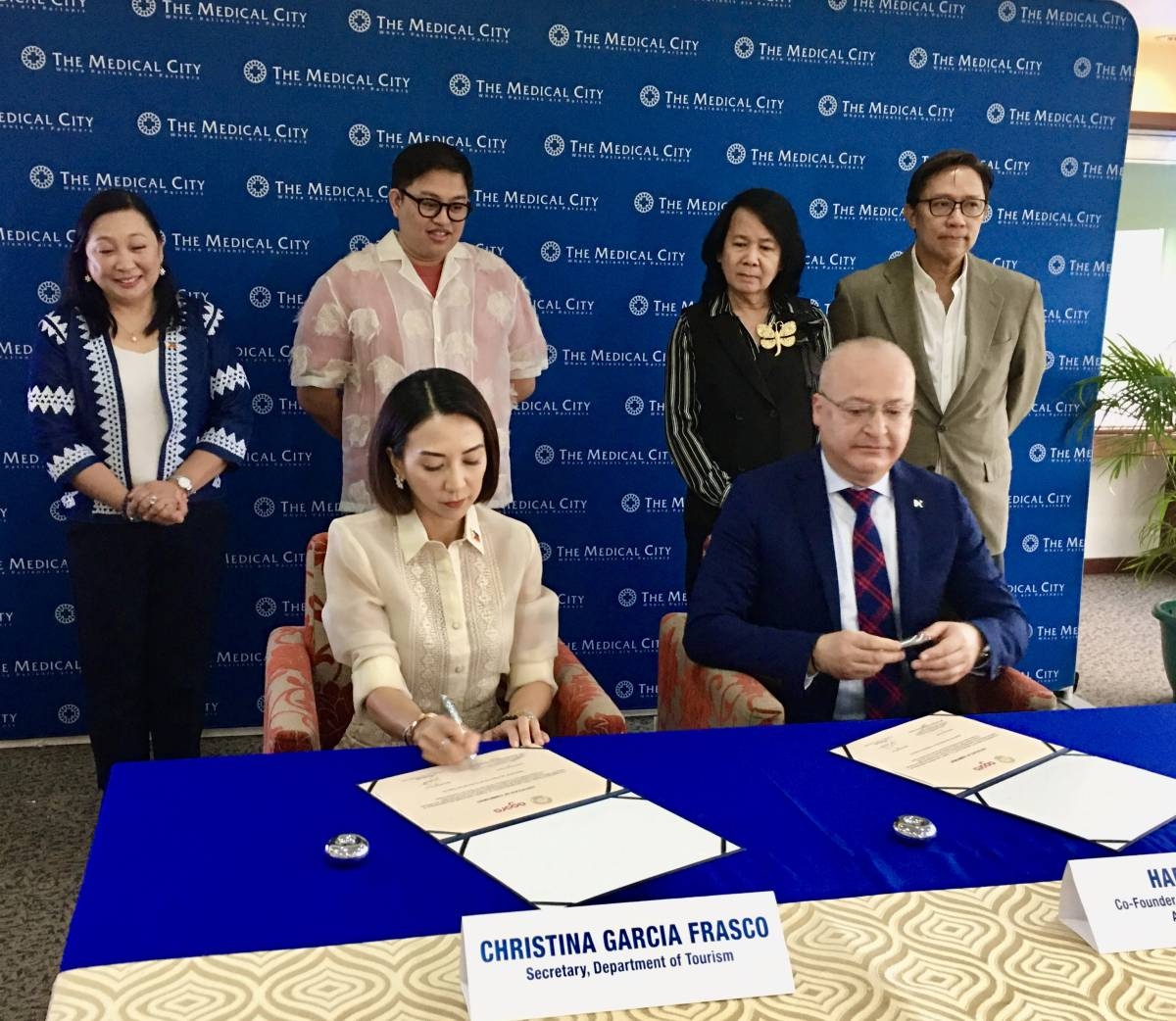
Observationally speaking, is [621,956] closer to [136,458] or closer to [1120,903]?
[1120,903]

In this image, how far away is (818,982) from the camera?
1053 millimetres

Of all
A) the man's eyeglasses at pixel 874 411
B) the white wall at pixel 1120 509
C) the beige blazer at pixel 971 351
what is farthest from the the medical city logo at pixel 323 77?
the white wall at pixel 1120 509

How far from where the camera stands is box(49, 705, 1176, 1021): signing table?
1.02 meters

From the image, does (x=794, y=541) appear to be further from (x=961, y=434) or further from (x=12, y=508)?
(x=12, y=508)

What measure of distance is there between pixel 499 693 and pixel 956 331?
1.93 metres

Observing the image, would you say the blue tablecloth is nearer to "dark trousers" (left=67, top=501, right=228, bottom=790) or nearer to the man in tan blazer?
"dark trousers" (left=67, top=501, right=228, bottom=790)

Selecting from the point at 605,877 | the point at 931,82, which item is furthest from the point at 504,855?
the point at 931,82

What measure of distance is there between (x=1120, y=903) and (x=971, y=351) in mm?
2423

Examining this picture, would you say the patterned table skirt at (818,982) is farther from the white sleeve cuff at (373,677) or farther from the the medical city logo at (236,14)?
the the medical city logo at (236,14)

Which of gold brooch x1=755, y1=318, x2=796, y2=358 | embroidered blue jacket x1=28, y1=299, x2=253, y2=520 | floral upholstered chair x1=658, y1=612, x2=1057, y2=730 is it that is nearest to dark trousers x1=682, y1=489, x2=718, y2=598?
gold brooch x1=755, y1=318, x2=796, y2=358

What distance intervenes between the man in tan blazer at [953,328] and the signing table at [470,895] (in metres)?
1.88

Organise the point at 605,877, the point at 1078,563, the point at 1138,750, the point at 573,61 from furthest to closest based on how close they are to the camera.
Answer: the point at 1078,563
the point at 573,61
the point at 1138,750
the point at 605,877

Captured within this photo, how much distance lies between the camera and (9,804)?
3.24 metres

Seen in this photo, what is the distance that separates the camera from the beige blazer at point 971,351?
10.8ft
